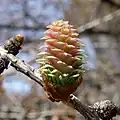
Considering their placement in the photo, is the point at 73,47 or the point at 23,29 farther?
the point at 23,29

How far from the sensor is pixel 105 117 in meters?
0.94

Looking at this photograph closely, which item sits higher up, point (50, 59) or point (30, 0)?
point (30, 0)

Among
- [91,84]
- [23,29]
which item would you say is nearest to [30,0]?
[23,29]

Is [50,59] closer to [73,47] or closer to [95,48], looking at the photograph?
[73,47]

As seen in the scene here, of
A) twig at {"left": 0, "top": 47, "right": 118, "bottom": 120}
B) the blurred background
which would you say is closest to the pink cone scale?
twig at {"left": 0, "top": 47, "right": 118, "bottom": 120}

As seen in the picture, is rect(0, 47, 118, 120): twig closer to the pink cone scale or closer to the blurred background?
the pink cone scale

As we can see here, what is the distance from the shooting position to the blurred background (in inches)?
140

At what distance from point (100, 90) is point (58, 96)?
377 centimetres

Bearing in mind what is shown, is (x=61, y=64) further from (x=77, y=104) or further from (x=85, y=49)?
(x=85, y=49)

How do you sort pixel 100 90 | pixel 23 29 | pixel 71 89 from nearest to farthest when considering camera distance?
pixel 71 89, pixel 100 90, pixel 23 29

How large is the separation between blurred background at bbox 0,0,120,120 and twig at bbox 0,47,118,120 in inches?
73.9

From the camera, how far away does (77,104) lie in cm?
89

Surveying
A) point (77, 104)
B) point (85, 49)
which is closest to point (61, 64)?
point (77, 104)

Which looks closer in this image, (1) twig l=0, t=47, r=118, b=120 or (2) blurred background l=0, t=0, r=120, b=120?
(1) twig l=0, t=47, r=118, b=120
